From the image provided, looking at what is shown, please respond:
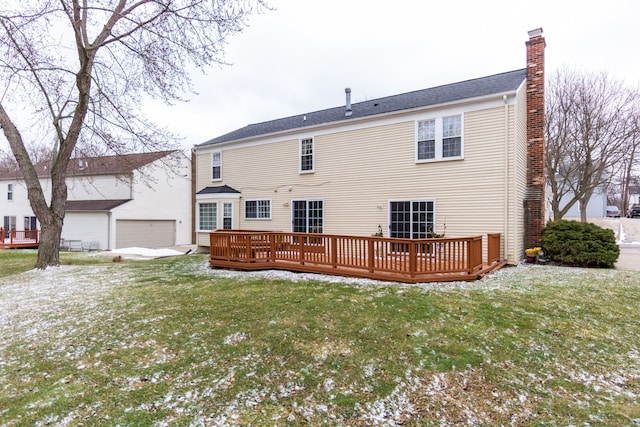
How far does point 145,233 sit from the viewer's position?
21000 mm

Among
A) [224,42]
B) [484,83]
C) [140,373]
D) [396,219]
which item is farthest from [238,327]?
[484,83]

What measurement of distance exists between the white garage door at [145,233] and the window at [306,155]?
Answer: 42.2ft

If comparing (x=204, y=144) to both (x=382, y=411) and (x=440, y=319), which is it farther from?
(x=382, y=411)

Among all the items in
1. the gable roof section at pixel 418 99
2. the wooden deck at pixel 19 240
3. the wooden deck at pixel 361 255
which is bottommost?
the wooden deck at pixel 19 240

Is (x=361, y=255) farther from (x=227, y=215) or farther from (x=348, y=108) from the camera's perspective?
(x=227, y=215)

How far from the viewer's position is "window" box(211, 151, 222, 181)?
16328 millimetres

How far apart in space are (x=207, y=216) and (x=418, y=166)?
1028 centimetres

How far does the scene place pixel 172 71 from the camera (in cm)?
1041

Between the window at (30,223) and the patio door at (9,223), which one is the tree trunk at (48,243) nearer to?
the window at (30,223)

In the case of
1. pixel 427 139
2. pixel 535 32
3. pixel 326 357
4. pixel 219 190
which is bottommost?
pixel 326 357

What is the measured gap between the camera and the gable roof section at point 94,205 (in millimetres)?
19469

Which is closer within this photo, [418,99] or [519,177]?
[519,177]

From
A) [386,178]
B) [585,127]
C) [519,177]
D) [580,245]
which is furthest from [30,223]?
[585,127]

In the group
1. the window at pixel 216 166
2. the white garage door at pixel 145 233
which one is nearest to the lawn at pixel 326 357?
the window at pixel 216 166
